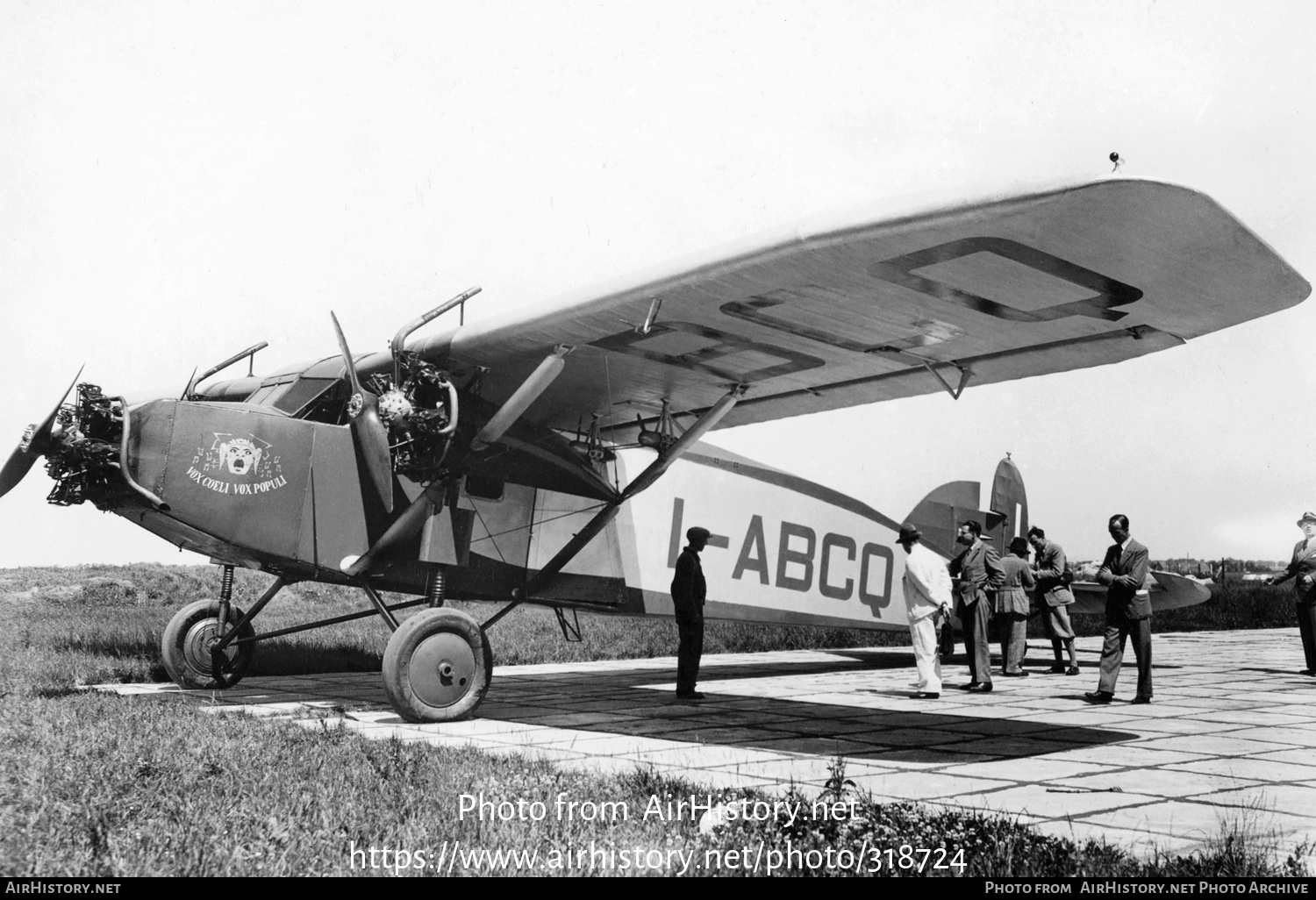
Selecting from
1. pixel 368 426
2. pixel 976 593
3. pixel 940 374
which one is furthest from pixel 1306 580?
pixel 368 426

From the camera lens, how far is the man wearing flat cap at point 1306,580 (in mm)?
11094

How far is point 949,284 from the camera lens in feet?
19.6

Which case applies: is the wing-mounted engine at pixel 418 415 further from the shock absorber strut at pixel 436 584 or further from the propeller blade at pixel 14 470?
the propeller blade at pixel 14 470

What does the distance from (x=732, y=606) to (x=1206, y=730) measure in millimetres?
4771

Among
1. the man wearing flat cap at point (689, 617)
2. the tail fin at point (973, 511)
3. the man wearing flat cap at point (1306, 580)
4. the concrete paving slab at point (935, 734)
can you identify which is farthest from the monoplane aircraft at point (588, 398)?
the man wearing flat cap at point (1306, 580)

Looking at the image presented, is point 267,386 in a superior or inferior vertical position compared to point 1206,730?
superior

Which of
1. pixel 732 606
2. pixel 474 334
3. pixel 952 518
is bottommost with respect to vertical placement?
pixel 732 606

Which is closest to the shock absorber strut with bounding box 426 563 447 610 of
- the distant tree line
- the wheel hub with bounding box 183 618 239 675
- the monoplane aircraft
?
the monoplane aircraft

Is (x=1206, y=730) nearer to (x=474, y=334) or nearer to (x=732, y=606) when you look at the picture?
(x=732, y=606)

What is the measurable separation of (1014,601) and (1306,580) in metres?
3.13

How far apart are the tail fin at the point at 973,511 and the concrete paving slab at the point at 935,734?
295 cm

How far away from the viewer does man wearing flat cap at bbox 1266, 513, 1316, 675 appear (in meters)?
11.1

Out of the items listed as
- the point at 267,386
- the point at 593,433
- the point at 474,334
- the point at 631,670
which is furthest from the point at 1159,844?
the point at 631,670

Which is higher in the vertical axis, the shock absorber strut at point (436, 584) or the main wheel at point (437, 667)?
the shock absorber strut at point (436, 584)
